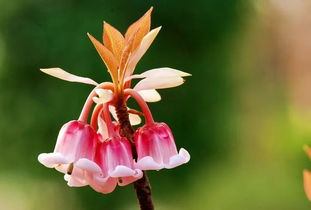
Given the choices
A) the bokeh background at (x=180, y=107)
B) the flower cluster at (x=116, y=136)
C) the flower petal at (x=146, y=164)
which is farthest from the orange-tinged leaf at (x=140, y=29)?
the bokeh background at (x=180, y=107)

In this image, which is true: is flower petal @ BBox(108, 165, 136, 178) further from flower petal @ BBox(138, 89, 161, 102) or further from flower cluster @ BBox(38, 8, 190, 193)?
flower petal @ BBox(138, 89, 161, 102)

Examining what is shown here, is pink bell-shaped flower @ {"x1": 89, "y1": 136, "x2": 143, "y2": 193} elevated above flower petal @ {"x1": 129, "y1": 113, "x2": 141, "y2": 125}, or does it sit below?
below

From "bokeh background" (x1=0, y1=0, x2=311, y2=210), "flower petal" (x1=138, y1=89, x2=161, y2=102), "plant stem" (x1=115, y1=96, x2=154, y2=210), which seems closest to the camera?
"plant stem" (x1=115, y1=96, x2=154, y2=210)

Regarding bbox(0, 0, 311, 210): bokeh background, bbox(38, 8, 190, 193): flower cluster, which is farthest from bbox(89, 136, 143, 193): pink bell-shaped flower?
bbox(0, 0, 311, 210): bokeh background

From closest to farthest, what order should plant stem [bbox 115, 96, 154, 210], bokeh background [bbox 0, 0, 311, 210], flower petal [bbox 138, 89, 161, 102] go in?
plant stem [bbox 115, 96, 154, 210] < flower petal [bbox 138, 89, 161, 102] < bokeh background [bbox 0, 0, 311, 210]

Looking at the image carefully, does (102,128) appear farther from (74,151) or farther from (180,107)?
(180,107)

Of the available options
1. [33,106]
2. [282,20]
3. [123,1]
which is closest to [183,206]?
[33,106]

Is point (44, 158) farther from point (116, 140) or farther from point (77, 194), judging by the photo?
point (77, 194)

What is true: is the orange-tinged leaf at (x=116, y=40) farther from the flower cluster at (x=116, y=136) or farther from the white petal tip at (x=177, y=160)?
the white petal tip at (x=177, y=160)

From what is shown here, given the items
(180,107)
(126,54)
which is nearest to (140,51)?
(126,54)

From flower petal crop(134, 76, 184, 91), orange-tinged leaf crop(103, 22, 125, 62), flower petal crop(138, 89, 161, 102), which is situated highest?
orange-tinged leaf crop(103, 22, 125, 62)
